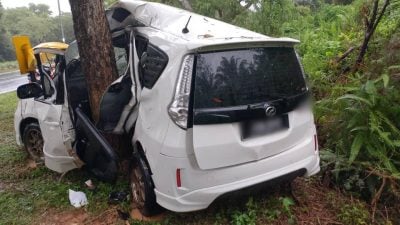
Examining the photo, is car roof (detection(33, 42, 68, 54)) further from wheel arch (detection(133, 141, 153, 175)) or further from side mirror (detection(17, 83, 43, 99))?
wheel arch (detection(133, 141, 153, 175))

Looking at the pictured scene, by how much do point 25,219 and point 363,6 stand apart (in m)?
5.97

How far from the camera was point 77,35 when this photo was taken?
4.73 m

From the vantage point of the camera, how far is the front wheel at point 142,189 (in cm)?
366

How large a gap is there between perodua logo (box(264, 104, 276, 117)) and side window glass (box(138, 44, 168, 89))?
1009 millimetres

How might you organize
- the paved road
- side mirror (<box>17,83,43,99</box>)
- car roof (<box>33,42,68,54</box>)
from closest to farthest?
car roof (<box>33,42,68,54</box>) < side mirror (<box>17,83,43,99</box>) < the paved road

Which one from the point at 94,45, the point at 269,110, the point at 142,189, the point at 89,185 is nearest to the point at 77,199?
the point at 89,185

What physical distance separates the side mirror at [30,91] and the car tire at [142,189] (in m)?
2.32

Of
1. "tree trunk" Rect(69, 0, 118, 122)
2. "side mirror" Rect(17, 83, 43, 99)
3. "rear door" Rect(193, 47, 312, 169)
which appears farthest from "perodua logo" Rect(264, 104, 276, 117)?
"side mirror" Rect(17, 83, 43, 99)

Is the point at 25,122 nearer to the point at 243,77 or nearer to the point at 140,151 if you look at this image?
the point at 140,151

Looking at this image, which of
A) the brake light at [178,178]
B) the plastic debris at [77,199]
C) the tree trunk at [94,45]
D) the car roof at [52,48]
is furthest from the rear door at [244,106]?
the car roof at [52,48]

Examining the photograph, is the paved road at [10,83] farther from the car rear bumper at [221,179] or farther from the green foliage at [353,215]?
the green foliage at [353,215]

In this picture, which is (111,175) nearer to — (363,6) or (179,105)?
(179,105)

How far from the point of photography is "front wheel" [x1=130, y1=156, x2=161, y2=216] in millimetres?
3661

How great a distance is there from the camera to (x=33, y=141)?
5.97 metres
